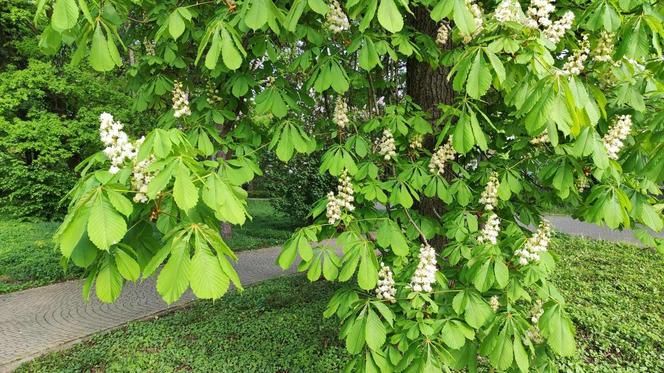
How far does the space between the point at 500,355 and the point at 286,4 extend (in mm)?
2520

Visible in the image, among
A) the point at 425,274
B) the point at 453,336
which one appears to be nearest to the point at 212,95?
the point at 425,274

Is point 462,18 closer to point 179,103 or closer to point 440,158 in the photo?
point 440,158

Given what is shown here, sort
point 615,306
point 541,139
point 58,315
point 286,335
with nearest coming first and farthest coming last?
point 541,139, point 286,335, point 615,306, point 58,315

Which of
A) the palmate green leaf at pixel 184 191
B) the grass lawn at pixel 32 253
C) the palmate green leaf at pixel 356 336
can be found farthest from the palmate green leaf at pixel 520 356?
the grass lawn at pixel 32 253

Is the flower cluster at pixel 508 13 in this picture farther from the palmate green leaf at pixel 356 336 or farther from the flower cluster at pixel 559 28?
the palmate green leaf at pixel 356 336

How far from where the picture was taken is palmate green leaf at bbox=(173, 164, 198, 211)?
1288 mm

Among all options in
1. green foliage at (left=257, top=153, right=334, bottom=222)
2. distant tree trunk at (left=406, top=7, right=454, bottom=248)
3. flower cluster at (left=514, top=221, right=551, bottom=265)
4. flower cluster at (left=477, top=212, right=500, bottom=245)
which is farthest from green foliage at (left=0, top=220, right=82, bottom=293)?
flower cluster at (left=514, top=221, right=551, bottom=265)

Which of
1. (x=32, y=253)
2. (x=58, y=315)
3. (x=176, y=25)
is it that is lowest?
(x=32, y=253)

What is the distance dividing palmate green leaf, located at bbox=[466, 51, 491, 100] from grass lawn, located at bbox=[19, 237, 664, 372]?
3.17 metres

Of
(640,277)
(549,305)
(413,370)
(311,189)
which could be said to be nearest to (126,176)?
(413,370)

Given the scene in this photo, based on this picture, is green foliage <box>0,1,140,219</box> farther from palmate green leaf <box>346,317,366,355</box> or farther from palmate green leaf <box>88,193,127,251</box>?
palmate green leaf <box>88,193,127,251</box>

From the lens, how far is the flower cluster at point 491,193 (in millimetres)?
2492

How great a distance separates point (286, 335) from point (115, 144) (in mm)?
3827

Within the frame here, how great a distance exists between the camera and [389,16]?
186 cm
